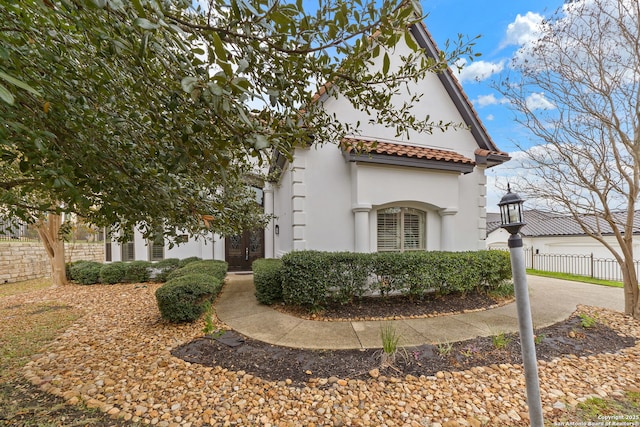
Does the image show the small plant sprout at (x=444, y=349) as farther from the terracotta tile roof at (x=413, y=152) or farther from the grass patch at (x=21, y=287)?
the grass patch at (x=21, y=287)

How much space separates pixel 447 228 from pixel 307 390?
5.81 metres

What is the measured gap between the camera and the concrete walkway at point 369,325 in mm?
4016

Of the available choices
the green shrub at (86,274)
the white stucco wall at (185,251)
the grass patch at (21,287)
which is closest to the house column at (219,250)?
the white stucco wall at (185,251)

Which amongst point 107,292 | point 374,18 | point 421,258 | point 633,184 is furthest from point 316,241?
point 107,292

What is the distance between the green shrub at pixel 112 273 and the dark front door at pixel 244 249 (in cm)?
359

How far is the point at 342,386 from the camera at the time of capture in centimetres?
291

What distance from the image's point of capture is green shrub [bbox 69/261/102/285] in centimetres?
919

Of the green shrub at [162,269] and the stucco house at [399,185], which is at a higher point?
the stucco house at [399,185]

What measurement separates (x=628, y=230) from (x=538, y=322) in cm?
265

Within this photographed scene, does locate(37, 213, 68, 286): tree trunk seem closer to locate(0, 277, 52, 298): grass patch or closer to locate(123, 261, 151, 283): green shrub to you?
locate(0, 277, 52, 298): grass patch

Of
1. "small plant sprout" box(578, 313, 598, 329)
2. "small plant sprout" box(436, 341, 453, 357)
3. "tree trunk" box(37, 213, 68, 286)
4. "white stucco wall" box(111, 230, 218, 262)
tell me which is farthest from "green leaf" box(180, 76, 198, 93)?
"tree trunk" box(37, 213, 68, 286)

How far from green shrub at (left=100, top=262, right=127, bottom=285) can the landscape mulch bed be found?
23.5 feet

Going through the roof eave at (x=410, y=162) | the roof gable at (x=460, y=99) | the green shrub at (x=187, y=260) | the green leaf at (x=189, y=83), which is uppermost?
the roof gable at (x=460, y=99)

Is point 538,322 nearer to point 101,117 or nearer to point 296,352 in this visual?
point 296,352
